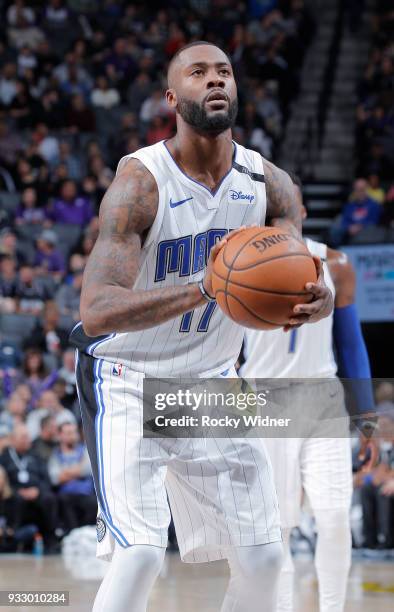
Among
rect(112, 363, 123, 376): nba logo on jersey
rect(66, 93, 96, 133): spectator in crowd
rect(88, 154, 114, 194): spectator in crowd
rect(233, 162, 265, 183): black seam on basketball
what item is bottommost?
rect(112, 363, 123, 376): nba logo on jersey

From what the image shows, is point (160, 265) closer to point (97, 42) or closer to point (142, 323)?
point (142, 323)

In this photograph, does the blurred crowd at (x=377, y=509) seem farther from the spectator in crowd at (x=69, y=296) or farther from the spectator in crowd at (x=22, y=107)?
the spectator in crowd at (x=22, y=107)

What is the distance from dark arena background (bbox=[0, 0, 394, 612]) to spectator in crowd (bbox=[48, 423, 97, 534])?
18 mm

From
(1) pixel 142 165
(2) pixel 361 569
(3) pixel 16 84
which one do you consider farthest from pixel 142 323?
(3) pixel 16 84

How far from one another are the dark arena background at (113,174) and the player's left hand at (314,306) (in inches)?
137

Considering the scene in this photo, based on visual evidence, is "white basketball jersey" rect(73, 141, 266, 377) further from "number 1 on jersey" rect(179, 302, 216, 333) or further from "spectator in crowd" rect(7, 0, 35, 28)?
"spectator in crowd" rect(7, 0, 35, 28)

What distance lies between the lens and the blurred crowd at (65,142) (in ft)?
31.8

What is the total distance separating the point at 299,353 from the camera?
5.48 meters

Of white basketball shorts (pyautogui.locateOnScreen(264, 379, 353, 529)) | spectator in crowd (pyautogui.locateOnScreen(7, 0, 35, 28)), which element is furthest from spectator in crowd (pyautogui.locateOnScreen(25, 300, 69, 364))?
spectator in crowd (pyautogui.locateOnScreen(7, 0, 35, 28))

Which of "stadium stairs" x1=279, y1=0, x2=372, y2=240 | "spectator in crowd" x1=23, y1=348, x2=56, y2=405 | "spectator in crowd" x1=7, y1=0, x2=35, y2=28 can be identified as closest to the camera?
"spectator in crowd" x1=23, y1=348, x2=56, y2=405

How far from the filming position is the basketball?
3227 millimetres

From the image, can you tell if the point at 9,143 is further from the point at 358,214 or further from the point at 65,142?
the point at 358,214

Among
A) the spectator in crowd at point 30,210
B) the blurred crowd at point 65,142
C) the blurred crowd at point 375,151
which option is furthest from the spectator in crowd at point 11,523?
the blurred crowd at point 375,151

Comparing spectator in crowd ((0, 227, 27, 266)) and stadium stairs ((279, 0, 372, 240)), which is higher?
stadium stairs ((279, 0, 372, 240))
